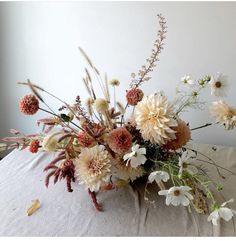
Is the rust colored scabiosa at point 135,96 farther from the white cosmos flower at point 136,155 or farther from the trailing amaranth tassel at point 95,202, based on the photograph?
the trailing amaranth tassel at point 95,202

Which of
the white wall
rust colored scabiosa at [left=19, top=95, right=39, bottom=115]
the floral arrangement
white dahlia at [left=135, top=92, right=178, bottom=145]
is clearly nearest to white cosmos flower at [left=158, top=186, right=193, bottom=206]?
the floral arrangement

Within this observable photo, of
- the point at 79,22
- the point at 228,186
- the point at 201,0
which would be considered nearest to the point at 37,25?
the point at 79,22

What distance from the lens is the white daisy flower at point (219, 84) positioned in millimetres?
850

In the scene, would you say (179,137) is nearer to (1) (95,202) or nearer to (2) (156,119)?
(2) (156,119)

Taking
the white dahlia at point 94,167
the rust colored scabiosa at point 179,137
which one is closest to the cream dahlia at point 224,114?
the rust colored scabiosa at point 179,137

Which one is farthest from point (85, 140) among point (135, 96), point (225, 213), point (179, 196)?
point (225, 213)

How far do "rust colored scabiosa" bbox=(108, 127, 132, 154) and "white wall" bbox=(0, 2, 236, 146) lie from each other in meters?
0.77

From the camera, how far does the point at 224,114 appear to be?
0.84 meters

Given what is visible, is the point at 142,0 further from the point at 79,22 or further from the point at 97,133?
the point at 97,133

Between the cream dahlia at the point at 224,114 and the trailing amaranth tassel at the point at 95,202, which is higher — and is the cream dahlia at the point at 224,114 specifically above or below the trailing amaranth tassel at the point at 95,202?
above

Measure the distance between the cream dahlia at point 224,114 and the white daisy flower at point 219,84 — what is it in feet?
0.12

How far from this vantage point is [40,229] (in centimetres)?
73

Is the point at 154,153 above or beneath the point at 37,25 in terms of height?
beneath

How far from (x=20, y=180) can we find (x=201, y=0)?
43.3 inches
